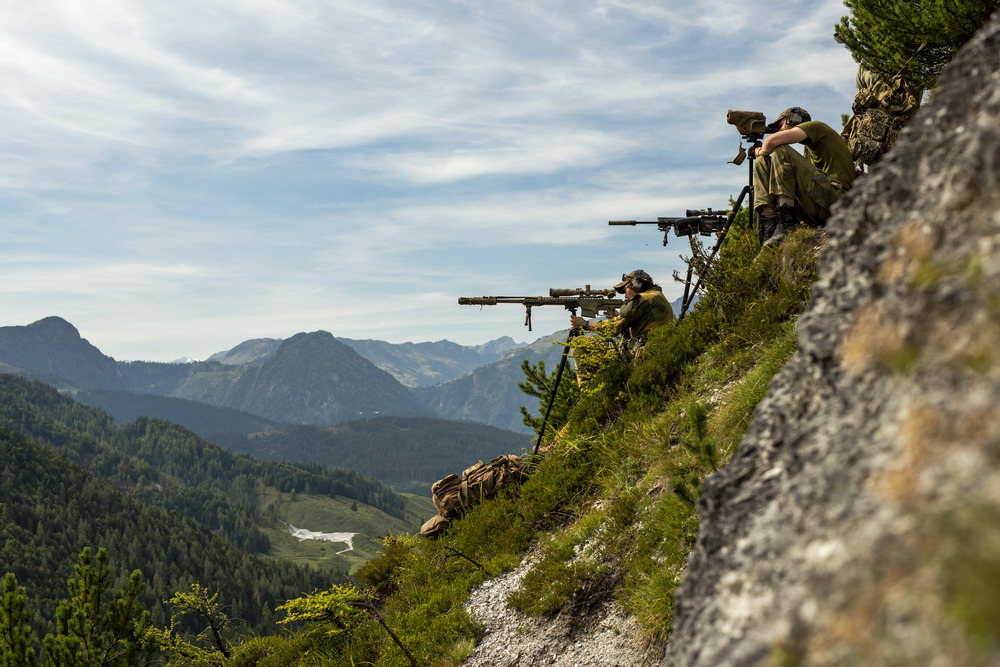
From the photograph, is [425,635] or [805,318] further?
[425,635]

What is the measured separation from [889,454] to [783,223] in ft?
30.8

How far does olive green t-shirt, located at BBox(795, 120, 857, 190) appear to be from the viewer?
11.2 metres

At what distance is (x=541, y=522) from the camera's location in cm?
1023

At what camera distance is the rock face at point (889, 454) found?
1.57 metres

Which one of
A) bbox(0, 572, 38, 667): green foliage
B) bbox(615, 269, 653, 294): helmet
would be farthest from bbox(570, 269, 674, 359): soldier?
bbox(0, 572, 38, 667): green foliage

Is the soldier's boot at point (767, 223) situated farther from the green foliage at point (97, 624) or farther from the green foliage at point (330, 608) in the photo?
the green foliage at point (97, 624)

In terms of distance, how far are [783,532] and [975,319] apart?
1.00 meters

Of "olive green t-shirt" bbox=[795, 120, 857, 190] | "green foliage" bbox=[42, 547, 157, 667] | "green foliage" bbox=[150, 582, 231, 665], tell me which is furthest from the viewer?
"green foliage" bbox=[150, 582, 231, 665]

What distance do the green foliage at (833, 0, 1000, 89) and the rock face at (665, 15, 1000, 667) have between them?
10.3m

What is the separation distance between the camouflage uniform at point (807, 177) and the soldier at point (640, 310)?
148 inches

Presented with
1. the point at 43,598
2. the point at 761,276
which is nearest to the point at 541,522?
the point at 761,276

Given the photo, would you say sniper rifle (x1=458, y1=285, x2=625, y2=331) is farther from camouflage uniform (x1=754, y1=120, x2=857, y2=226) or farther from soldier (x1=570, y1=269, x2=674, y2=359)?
camouflage uniform (x1=754, y1=120, x2=857, y2=226)

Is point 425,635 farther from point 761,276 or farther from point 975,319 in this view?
point 975,319

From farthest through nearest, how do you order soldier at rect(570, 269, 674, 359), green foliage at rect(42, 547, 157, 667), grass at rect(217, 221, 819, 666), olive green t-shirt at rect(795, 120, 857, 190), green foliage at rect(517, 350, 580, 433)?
A: green foliage at rect(517, 350, 580, 433)
soldier at rect(570, 269, 674, 359)
green foliage at rect(42, 547, 157, 667)
olive green t-shirt at rect(795, 120, 857, 190)
grass at rect(217, 221, 819, 666)
